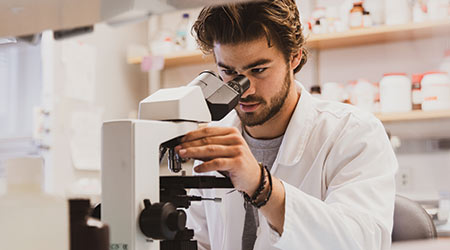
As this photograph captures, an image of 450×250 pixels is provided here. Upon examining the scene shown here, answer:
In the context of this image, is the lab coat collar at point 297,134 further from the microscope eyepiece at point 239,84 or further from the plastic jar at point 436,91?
the plastic jar at point 436,91

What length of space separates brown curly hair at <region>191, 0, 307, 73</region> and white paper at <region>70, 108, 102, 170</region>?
1.71 m

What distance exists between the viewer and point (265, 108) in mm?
1437

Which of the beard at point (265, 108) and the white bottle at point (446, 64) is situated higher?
the white bottle at point (446, 64)

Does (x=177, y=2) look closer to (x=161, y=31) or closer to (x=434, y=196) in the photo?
(x=434, y=196)

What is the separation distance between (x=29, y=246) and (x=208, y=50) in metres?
1.27

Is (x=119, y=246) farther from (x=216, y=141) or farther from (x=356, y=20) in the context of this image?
(x=356, y=20)

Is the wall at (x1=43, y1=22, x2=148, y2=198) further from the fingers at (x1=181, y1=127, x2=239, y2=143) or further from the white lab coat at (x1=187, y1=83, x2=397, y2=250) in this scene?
the fingers at (x1=181, y1=127, x2=239, y2=143)

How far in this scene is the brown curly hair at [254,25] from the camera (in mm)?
1420

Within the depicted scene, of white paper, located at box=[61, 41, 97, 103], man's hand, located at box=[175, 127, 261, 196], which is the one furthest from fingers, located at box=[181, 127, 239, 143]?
white paper, located at box=[61, 41, 97, 103]

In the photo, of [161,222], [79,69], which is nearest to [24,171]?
[161,222]

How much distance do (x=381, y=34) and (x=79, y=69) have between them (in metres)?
1.74

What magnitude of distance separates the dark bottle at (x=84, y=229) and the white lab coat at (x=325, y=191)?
0.57 meters

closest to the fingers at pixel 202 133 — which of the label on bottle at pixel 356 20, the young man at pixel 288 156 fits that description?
the young man at pixel 288 156

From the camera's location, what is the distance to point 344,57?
308 centimetres
